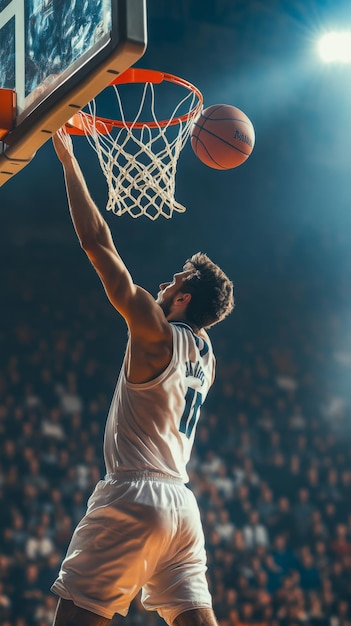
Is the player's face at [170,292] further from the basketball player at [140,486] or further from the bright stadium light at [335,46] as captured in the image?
the bright stadium light at [335,46]

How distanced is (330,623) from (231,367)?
3671mm

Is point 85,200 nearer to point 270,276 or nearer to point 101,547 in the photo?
point 101,547

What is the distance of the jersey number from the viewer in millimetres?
3068

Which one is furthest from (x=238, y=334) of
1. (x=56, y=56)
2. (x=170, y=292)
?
(x=56, y=56)

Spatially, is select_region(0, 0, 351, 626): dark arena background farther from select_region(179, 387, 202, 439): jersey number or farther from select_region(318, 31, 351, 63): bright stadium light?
select_region(179, 387, 202, 439): jersey number

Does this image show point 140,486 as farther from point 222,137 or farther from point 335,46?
point 335,46

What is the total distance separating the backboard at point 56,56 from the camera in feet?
7.57

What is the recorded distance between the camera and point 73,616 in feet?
8.69

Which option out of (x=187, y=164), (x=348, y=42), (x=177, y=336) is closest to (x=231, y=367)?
(x=187, y=164)

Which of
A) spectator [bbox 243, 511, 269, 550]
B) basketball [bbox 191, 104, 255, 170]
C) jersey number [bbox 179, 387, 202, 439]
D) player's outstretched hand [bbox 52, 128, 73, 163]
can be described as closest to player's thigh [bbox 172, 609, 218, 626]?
A: jersey number [bbox 179, 387, 202, 439]

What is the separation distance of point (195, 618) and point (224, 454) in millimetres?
6372

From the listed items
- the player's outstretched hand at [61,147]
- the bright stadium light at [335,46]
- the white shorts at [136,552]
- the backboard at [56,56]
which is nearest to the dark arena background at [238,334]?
the bright stadium light at [335,46]

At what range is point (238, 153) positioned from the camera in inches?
162

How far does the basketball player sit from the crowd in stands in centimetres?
418
